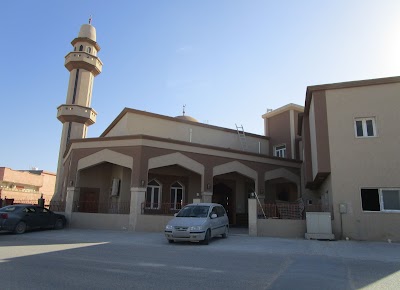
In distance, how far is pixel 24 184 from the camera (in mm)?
44375

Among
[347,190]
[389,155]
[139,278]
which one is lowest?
[139,278]

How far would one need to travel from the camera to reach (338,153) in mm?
14961

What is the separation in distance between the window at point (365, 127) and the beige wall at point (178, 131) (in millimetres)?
12279

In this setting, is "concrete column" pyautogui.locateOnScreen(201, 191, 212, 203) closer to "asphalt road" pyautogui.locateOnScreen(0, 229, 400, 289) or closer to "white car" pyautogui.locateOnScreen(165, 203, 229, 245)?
"white car" pyautogui.locateOnScreen(165, 203, 229, 245)

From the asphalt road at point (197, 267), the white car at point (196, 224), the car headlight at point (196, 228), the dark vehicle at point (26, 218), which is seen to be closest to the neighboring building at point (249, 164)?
the dark vehicle at point (26, 218)

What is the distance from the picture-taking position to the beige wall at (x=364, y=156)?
1397cm

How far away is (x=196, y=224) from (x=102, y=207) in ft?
33.1

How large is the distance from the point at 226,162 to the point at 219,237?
7070 mm

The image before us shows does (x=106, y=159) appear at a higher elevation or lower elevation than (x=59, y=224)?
higher

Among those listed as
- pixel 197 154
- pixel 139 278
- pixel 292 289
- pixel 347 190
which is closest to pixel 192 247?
pixel 139 278

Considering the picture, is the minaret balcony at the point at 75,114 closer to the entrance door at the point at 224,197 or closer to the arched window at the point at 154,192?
the arched window at the point at 154,192

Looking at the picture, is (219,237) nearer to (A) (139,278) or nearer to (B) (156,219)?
(B) (156,219)

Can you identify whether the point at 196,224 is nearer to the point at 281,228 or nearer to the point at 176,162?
the point at 281,228

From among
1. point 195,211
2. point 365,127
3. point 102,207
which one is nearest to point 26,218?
point 102,207
